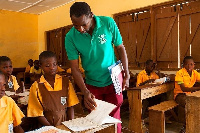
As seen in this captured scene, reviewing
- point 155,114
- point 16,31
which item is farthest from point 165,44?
point 16,31

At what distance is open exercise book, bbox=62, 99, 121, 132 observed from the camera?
4.68ft

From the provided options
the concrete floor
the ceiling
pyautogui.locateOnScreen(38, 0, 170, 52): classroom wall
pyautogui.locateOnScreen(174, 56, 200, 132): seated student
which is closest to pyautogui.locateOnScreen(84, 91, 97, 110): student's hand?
pyautogui.locateOnScreen(174, 56, 200, 132): seated student

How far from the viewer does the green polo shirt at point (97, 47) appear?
1.75 m

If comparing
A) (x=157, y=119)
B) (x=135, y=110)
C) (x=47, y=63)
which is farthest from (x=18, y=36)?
(x=47, y=63)

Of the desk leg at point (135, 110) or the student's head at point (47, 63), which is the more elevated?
the student's head at point (47, 63)

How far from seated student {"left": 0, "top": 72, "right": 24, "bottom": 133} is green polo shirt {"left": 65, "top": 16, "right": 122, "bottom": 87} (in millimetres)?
584

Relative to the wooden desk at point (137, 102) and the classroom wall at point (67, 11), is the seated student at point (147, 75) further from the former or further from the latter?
the classroom wall at point (67, 11)

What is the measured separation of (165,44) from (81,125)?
4.25m

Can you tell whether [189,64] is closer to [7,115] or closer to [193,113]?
[193,113]

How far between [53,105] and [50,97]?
→ 8 centimetres

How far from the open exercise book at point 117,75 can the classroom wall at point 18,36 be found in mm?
8549

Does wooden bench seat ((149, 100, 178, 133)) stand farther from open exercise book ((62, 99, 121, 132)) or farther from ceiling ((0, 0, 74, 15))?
ceiling ((0, 0, 74, 15))

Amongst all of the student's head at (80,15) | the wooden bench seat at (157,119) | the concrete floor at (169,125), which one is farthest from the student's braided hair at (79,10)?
the concrete floor at (169,125)

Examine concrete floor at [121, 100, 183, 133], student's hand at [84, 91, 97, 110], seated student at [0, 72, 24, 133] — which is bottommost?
concrete floor at [121, 100, 183, 133]
